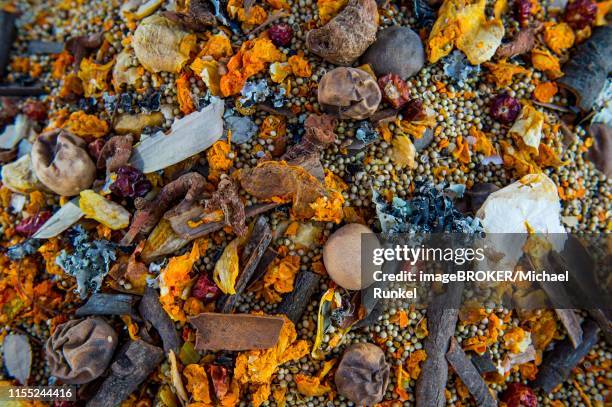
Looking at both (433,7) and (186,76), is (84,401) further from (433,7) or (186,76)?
(433,7)

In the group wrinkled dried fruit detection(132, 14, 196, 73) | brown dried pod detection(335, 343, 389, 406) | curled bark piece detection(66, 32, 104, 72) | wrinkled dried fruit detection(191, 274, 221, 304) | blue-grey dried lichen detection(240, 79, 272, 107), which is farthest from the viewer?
curled bark piece detection(66, 32, 104, 72)

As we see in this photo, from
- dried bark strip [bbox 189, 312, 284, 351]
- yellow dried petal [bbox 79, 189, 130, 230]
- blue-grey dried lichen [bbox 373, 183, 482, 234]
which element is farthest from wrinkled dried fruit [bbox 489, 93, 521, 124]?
yellow dried petal [bbox 79, 189, 130, 230]

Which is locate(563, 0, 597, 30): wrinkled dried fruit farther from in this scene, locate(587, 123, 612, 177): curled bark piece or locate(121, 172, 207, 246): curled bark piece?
locate(121, 172, 207, 246): curled bark piece

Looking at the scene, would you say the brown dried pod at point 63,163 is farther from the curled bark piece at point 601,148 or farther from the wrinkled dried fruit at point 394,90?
the curled bark piece at point 601,148

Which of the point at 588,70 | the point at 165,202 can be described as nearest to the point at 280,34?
the point at 165,202

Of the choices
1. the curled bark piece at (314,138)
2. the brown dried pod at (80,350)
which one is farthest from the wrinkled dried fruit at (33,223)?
the curled bark piece at (314,138)

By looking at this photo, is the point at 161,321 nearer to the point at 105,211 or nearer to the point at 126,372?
the point at 126,372
